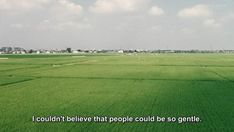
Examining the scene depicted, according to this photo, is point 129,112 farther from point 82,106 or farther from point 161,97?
point 161,97

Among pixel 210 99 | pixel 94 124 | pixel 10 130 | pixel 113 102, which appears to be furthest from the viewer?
pixel 210 99

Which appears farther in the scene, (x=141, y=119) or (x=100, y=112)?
(x=100, y=112)

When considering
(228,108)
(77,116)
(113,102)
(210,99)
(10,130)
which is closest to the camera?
(10,130)

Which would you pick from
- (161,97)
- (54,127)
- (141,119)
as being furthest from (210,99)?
(54,127)

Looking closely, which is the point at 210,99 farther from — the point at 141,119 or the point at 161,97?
the point at 141,119

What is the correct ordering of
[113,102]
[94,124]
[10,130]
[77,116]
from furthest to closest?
[113,102] → [77,116] → [94,124] → [10,130]

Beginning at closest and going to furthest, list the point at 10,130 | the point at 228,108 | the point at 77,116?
1. the point at 10,130
2. the point at 77,116
3. the point at 228,108

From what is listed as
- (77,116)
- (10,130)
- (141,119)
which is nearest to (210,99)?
(141,119)

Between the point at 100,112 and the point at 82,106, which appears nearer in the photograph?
the point at 100,112

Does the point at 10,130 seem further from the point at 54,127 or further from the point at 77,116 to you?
the point at 77,116
